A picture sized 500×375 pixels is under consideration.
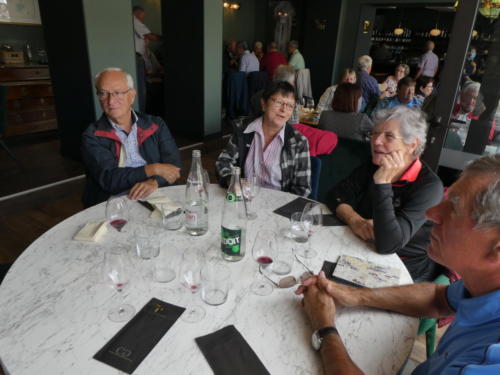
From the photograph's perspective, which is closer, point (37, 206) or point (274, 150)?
point (274, 150)

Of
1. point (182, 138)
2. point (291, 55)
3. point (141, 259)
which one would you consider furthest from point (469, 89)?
point (291, 55)

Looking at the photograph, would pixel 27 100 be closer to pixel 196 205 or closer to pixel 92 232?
pixel 92 232

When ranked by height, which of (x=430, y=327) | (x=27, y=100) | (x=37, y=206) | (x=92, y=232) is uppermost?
(x=92, y=232)

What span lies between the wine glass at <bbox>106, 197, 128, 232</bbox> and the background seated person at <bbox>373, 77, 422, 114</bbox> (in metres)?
3.33

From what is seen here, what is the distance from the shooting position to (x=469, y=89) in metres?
2.85

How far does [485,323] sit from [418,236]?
87 cm

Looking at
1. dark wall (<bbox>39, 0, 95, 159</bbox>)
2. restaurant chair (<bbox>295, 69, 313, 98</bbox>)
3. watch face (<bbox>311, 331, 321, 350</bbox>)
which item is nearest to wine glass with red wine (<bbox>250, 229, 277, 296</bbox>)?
watch face (<bbox>311, 331, 321, 350</bbox>)

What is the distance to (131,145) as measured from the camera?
2242 mm

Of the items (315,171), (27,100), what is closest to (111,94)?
(315,171)

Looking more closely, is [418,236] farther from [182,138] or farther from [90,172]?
[182,138]

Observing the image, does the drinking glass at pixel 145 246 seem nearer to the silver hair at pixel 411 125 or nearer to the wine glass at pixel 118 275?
the wine glass at pixel 118 275

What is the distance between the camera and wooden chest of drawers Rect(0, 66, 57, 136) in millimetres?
4871

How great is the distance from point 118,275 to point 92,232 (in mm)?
416

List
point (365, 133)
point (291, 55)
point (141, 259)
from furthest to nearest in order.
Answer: point (291, 55) < point (365, 133) < point (141, 259)
